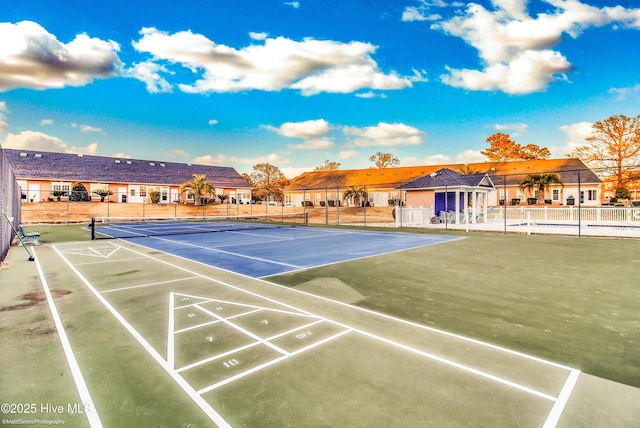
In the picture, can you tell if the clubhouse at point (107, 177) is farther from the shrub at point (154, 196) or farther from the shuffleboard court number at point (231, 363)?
the shuffleboard court number at point (231, 363)

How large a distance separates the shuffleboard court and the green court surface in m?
0.02

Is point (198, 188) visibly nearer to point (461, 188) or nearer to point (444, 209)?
point (444, 209)

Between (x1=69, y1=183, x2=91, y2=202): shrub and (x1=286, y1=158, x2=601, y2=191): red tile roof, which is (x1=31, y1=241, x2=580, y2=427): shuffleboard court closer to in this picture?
(x1=69, y1=183, x2=91, y2=202): shrub

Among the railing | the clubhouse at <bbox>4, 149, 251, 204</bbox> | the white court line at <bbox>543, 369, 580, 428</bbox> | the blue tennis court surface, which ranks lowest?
the white court line at <bbox>543, 369, 580, 428</bbox>

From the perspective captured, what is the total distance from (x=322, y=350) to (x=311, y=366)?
0.51 meters

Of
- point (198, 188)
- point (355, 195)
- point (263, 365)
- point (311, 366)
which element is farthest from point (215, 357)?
point (198, 188)

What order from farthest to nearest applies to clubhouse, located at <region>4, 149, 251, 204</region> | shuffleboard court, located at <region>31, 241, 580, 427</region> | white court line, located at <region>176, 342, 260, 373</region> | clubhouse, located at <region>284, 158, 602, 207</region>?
clubhouse, located at <region>4, 149, 251, 204</region>
clubhouse, located at <region>284, 158, 602, 207</region>
white court line, located at <region>176, 342, 260, 373</region>
shuffleboard court, located at <region>31, 241, 580, 427</region>

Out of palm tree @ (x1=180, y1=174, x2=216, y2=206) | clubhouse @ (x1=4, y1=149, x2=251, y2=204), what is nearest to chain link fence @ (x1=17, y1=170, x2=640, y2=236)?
clubhouse @ (x1=4, y1=149, x2=251, y2=204)

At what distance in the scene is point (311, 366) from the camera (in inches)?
180

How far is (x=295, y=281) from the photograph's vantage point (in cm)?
944

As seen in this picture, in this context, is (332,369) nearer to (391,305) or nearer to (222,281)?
(391,305)

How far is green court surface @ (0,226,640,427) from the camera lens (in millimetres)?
3650

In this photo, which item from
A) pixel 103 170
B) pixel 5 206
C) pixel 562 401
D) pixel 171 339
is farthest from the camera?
pixel 103 170

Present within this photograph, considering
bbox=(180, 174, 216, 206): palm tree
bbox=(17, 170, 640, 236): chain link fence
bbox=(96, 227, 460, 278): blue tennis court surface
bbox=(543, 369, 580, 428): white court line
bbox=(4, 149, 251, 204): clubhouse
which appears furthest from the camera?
bbox=(180, 174, 216, 206): palm tree
